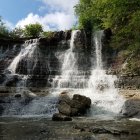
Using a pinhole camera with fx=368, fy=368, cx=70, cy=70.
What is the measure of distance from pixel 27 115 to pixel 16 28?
41.3 metres

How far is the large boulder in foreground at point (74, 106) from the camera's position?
27.2 metres

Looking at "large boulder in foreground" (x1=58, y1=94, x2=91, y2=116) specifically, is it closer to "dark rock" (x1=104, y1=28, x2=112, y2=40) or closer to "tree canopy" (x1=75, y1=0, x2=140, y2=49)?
"tree canopy" (x1=75, y1=0, x2=140, y2=49)

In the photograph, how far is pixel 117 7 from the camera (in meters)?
28.6

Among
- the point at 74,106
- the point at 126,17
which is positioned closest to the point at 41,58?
the point at 126,17

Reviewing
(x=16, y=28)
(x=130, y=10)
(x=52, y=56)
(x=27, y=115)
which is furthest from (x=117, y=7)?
(x=16, y=28)

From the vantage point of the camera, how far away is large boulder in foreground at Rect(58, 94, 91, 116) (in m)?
27.2

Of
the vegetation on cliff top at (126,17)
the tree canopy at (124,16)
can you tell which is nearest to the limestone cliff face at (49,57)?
the vegetation on cliff top at (126,17)

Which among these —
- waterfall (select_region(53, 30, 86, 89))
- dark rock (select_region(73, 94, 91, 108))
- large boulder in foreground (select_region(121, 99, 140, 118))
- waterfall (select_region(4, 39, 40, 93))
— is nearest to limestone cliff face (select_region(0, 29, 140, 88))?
waterfall (select_region(4, 39, 40, 93))

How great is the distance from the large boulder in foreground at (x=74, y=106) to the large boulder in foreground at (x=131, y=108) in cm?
295

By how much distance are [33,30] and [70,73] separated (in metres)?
Result: 25.0

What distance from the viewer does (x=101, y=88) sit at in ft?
120

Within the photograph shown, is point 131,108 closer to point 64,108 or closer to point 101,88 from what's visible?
point 64,108

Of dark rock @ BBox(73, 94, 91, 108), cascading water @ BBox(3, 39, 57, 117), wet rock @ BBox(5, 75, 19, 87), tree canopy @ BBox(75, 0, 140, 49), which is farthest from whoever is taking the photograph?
wet rock @ BBox(5, 75, 19, 87)

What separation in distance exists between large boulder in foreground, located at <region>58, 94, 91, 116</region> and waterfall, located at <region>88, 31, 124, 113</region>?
2.01 metres
